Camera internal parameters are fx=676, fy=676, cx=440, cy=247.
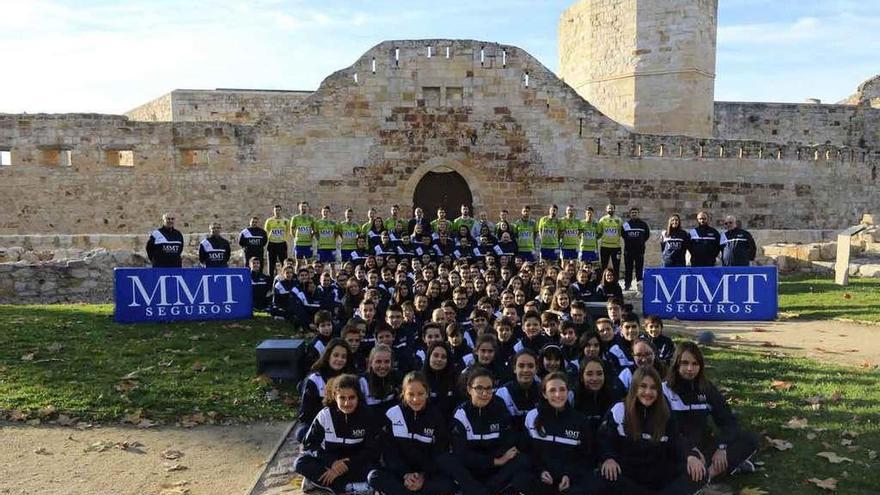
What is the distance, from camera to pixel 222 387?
7.27m

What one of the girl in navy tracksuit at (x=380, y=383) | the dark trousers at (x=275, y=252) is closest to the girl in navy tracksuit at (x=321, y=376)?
the girl in navy tracksuit at (x=380, y=383)

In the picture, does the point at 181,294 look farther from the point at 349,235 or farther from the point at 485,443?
the point at 485,443

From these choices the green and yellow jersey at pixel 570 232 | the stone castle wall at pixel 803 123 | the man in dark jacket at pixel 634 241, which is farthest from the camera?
the stone castle wall at pixel 803 123

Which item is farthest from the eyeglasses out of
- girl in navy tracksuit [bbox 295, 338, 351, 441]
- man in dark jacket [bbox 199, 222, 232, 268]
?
man in dark jacket [bbox 199, 222, 232, 268]

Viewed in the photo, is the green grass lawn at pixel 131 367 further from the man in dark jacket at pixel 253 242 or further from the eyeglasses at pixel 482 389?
the eyeglasses at pixel 482 389

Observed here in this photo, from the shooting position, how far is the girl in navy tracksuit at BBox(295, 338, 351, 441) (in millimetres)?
5637

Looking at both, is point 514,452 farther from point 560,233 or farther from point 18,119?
point 18,119

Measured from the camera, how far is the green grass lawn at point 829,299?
10500 millimetres

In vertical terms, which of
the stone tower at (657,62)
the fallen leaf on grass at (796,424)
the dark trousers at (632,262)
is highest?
the stone tower at (657,62)

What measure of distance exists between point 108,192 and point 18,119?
9.06ft

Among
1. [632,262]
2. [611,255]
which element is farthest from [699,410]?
[611,255]

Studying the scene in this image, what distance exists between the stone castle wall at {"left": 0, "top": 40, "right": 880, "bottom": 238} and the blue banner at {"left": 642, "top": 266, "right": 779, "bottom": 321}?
7.65 meters

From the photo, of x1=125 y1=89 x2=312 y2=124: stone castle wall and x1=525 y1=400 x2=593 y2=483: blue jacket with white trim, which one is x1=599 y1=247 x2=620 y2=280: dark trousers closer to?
x1=525 y1=400 x2=593 y2=483: blue jacket with white trim

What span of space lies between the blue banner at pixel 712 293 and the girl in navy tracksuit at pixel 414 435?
21.3 ft
